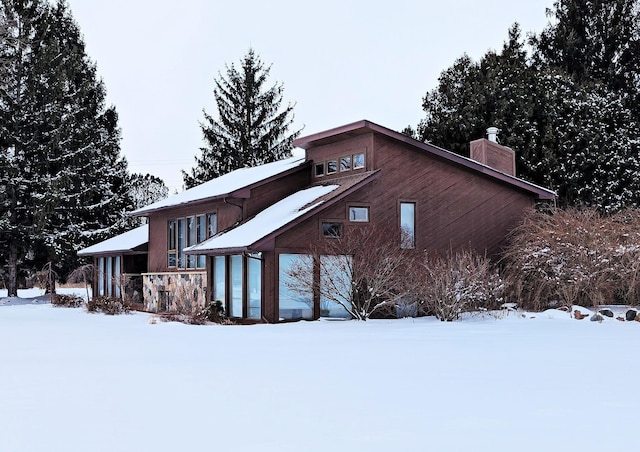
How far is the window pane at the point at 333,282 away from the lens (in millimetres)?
21062

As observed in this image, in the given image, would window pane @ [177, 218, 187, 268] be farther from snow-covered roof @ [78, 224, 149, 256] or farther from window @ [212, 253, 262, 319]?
window @ [212, 253, 262, 319]

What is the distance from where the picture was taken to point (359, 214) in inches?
875

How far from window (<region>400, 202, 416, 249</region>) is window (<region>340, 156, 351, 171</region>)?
75.2 inches

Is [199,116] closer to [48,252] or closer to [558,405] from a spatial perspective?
[48,252]

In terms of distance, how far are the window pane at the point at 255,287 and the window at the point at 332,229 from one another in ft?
6.13

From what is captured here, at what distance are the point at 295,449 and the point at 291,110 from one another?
137ft

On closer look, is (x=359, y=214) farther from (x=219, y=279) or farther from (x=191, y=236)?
(x=191, y=236)

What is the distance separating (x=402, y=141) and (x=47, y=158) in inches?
789

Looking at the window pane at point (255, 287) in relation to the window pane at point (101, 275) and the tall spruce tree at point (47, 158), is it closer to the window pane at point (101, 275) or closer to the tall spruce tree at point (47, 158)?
the window pane at point (101, 275)

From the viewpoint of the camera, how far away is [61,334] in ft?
58.9

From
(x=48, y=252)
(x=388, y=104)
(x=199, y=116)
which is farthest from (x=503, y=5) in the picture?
(x=48, y=252)

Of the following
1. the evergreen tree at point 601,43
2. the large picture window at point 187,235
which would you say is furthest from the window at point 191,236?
the evergreen tree at point 601,43

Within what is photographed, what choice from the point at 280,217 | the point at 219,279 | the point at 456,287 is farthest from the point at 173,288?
the point at 456,287

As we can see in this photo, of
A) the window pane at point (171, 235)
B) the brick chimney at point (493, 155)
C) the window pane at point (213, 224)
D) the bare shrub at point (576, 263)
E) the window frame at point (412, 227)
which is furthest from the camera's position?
the window pane at point (171, 235)
